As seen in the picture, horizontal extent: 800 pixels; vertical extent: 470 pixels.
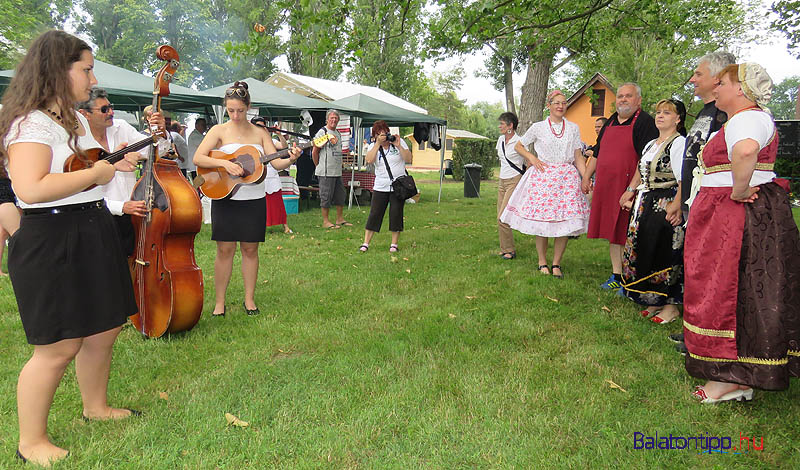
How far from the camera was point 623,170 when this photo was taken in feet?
16.1

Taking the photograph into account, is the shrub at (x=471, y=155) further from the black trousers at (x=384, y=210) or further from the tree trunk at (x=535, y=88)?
the black trousers at (x=384, y=210)

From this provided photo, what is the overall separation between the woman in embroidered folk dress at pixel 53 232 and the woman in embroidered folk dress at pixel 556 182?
14.5ft

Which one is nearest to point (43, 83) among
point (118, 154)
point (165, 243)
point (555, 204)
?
point (118, 154)

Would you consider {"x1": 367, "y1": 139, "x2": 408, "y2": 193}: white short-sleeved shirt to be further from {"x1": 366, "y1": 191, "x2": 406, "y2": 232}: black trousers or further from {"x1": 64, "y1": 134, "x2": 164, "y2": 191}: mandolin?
{"x1": 64, "y1": 134, "x2": 164, "y2": 191}: mandolin

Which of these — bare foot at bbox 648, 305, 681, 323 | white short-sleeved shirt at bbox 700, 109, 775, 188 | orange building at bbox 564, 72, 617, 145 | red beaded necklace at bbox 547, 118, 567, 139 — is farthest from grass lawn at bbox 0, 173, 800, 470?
orange building at bbox 564, 72, 617, 145

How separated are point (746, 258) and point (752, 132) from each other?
0.69 meters

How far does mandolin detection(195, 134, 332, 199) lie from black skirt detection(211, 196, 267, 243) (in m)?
0.11

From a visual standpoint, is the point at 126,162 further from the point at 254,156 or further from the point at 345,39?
the point at 345,39

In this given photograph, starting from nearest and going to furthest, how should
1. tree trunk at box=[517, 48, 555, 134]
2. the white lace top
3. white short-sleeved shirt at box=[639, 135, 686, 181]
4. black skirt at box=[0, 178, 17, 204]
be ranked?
the white lace top → white short-sleeved shirt at box=[639, 135, 686, 181] → black skirt at box=[0, 178, 17, 204] → tree trunk at box=[517, 48, 555, 134]

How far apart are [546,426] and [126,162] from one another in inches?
106

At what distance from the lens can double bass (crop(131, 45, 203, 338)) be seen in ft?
11.1

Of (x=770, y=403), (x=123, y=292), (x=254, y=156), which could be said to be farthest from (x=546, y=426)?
(x=254, y=156)

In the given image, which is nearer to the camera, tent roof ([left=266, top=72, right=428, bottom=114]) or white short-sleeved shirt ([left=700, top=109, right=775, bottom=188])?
white short-sleeved shirt ([left=700, top=109, right=775, bottom=188])

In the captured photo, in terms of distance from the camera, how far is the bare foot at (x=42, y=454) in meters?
2.20
